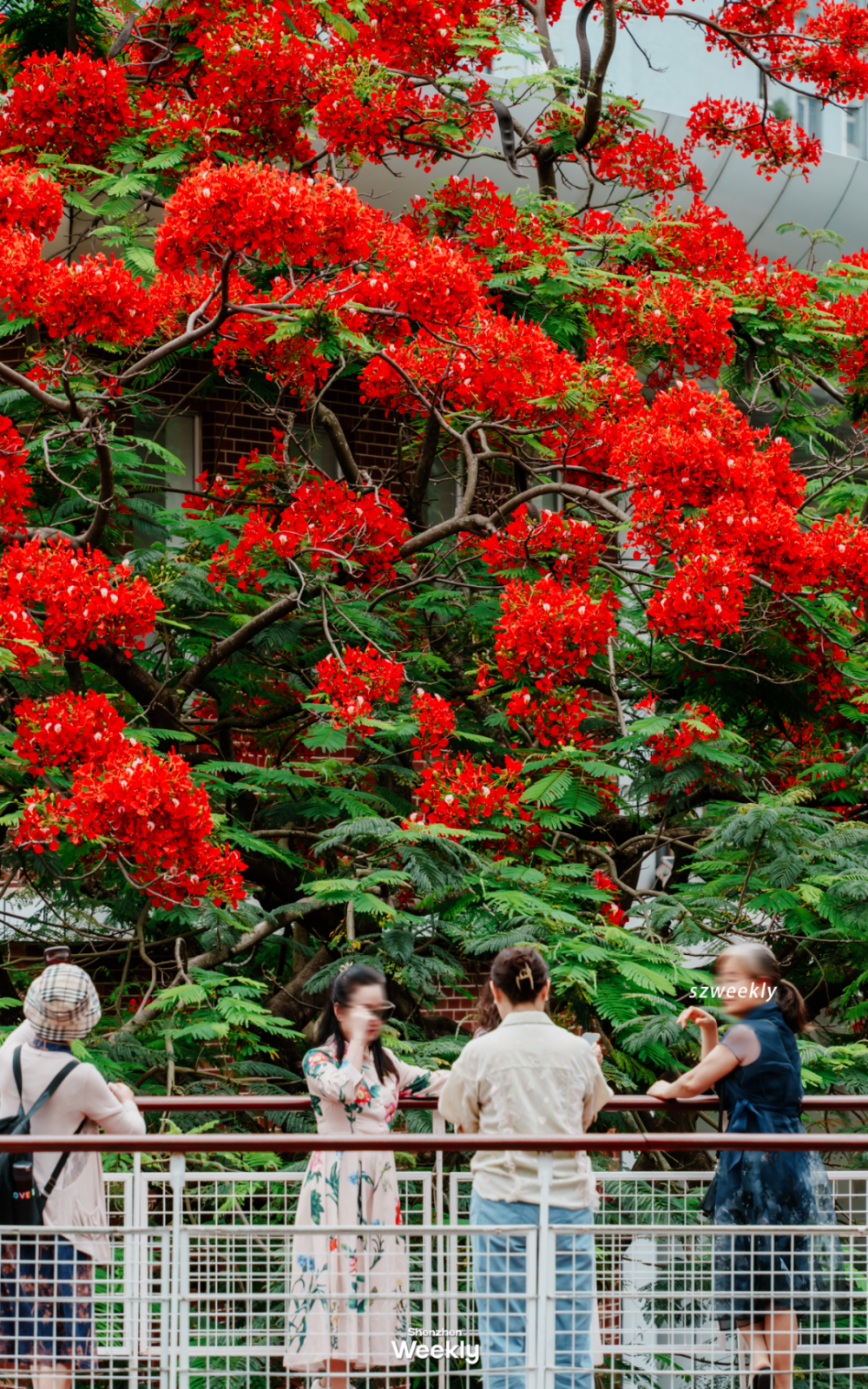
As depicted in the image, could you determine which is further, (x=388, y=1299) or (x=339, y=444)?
(x=339, y=444)

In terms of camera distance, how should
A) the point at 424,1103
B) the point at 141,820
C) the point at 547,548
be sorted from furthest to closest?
the point at 547,548 → the point at 141,820 → the point at 424,1103

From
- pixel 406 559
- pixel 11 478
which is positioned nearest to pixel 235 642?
pixel 11 478

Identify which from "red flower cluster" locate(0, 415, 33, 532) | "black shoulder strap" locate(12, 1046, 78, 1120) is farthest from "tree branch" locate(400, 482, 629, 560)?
"black shoulder strap" locate(12, 1046, 78, 1120)

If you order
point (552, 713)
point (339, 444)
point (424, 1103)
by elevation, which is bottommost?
point (424, 1103)

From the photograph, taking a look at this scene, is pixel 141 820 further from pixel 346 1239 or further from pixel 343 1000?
pixel 346 1239

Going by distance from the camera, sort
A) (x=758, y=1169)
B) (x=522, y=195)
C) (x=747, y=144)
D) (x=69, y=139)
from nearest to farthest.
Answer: (x=758, y=1169), (x=69, y=139), (x=522, y=195), (x=747, y=144)

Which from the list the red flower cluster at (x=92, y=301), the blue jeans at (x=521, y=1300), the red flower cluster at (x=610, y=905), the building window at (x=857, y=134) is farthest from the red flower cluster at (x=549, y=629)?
the building window at (x=857, y=134)

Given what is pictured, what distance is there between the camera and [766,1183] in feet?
13.8

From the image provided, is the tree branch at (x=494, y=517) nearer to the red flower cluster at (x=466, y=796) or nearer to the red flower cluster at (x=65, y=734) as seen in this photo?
the red flower cluster at (x=466, y=796)

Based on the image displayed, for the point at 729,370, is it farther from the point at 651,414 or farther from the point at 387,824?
the point at 387,824

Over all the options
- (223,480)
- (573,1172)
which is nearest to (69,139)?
(223,480)

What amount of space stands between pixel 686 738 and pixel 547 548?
148cm

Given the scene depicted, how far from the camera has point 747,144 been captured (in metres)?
10.4

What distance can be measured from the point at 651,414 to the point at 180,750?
303 centimetres
